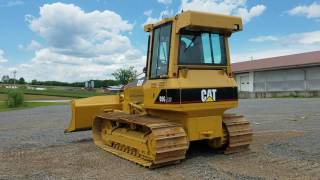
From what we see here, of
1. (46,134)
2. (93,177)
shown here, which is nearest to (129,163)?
(93,177)

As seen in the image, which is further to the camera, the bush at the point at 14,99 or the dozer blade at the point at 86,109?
the bush at the point at 14,99

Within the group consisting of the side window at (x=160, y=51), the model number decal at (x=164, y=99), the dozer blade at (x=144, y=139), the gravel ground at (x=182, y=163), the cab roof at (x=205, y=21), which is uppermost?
the cab roof at (x=205, y=21)

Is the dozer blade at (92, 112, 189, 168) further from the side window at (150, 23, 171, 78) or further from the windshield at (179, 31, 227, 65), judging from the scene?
the windshield at (179, 31, 227, 65)

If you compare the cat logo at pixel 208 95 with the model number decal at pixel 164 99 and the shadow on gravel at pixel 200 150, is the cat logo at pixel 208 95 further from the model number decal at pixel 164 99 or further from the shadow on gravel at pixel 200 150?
the shadow on gravel at pixel 200 150

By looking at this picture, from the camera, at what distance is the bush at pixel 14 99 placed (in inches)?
1379

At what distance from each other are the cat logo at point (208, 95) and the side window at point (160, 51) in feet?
2.75

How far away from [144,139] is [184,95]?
1.22 meters

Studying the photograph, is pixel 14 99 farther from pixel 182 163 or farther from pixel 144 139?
pixel 182 163

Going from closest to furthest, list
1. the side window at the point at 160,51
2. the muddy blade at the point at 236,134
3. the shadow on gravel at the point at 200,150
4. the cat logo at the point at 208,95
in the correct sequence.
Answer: the cat logo at the point at 208,95 < the side window at the point at 160,51 < the muddy blade at the point at 236,134 < the shadow on gravel at the point at 200,150

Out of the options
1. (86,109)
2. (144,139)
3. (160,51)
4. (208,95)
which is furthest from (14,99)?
(208,95)

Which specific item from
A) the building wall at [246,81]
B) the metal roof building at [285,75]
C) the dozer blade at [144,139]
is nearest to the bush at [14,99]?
the metal roof building at [285,75]

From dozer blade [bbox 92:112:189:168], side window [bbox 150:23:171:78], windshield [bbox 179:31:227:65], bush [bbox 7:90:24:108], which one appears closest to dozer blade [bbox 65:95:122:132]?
dozer blade [bbox 92:112:189:168]

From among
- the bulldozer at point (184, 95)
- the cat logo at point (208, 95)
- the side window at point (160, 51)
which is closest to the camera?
the bulldozer at point (184, 95)

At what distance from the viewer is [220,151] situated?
9.34 m
